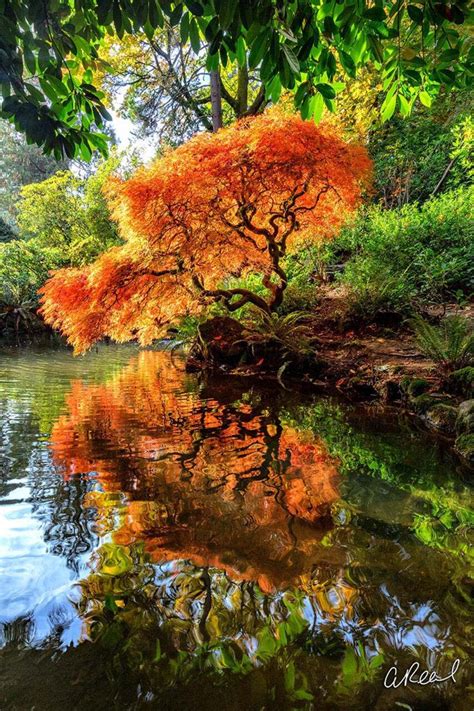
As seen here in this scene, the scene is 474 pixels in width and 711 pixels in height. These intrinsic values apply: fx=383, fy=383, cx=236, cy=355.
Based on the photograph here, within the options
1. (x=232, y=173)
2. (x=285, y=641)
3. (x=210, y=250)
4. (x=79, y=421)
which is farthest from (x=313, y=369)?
(x=285, y=641)

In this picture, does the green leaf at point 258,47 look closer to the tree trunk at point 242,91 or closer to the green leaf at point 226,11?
the green leaf at point 226,11

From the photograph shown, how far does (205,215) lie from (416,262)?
4.73 m

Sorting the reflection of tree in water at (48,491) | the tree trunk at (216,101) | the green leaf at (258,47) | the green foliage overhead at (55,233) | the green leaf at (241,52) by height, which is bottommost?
the reflection of tree in water at (48,491)

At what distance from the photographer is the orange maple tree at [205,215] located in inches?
224

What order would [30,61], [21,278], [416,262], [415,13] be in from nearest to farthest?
[415,13], [30,61], [416,262], [21,278]

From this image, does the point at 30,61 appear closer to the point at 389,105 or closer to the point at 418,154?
the point at 389,105

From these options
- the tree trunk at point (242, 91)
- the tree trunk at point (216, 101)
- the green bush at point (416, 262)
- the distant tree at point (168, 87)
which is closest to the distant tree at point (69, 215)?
the distant tree at point (168, 87)

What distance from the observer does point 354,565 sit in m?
1.73

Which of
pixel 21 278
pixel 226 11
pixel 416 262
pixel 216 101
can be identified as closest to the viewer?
pixel 226 11

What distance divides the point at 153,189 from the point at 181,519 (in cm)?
488

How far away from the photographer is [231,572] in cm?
168

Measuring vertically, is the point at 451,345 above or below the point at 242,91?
below

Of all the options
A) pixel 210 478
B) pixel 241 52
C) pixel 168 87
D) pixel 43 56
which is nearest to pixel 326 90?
pixel 241 52
